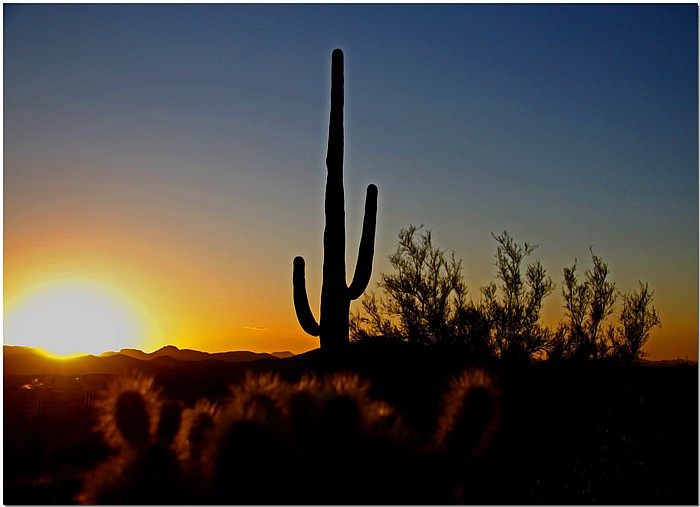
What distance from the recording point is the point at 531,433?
27.0 ft

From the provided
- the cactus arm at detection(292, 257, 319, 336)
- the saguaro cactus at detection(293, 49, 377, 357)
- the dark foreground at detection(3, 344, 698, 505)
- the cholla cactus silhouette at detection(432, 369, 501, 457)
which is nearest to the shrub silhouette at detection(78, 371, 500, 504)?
the cholla cactus silhouette at detection(432, 369, 501, 457)

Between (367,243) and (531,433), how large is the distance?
9.53ft

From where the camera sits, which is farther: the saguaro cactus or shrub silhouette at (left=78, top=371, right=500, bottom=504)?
the saguaro cactus

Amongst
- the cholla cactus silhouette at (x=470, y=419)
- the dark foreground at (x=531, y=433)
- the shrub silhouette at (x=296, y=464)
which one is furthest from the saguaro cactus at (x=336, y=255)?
the shrub silhouette at (x=296, y=464)

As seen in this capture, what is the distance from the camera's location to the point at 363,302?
1716 centimetres

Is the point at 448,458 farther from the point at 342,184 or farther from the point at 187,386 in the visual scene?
the point at 187,386

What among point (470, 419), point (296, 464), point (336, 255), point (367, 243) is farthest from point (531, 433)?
point (296, 464)

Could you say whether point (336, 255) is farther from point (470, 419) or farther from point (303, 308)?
point (470, 419)

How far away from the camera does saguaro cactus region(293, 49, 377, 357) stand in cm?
873

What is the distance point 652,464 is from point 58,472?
4.90 m

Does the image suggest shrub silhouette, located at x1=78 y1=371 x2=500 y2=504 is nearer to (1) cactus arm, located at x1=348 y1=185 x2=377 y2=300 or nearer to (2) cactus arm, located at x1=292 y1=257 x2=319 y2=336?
(1) cactus arm, located at x1=348 y1=185 x2=377 y2=300

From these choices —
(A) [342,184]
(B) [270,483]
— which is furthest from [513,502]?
(A) [342,184]

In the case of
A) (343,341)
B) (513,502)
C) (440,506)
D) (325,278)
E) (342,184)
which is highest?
(342,184)

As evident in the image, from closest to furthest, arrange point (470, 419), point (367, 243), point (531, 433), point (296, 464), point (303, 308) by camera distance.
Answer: point (296, 464) → point (470, 419) → point (531, 433) → point (367, 243) → point (303, 308)
